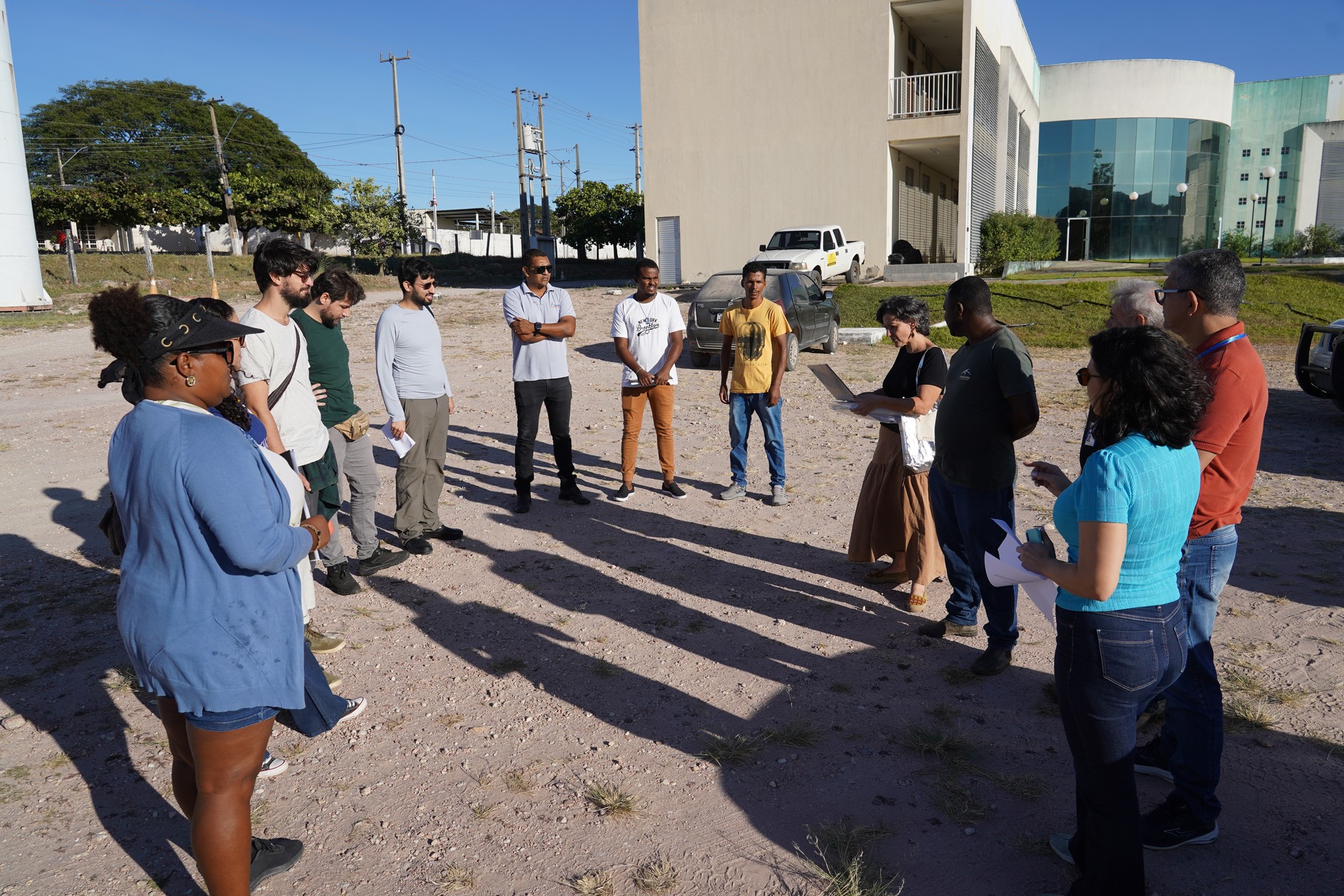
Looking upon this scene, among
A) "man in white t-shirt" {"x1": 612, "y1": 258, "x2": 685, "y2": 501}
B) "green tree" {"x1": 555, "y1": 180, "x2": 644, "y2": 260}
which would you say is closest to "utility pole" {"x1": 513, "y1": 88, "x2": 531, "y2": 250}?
"green tree" {"x1": 555, "y1": 180, "x2": 644, "y2": 260}

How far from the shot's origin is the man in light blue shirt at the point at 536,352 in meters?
6.63

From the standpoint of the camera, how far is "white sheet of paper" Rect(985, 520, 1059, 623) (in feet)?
8.44

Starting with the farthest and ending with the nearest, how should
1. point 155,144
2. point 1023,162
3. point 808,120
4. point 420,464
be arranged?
point 155,144, point 1023,162, point 808,120, point 420,464

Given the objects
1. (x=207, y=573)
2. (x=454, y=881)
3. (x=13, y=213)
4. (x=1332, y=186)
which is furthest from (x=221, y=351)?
(x=1332, y=186)

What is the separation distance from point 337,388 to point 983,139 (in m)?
26.4

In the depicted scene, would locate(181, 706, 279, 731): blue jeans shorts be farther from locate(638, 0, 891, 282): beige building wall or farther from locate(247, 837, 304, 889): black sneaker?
locate(638, 0, 891, 282): beige building wall

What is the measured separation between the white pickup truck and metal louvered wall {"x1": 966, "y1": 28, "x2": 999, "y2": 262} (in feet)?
16.0

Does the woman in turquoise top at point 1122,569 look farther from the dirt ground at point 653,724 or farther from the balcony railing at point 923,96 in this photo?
the balcony railing at point 923,96

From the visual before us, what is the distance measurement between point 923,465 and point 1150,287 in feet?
5.10

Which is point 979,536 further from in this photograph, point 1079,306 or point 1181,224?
point 1181,224

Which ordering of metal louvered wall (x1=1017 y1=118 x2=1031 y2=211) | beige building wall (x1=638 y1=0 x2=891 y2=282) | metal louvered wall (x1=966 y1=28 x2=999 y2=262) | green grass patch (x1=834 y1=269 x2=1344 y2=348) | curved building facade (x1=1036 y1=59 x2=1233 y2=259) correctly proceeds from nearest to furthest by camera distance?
green grass patch (x1=834 y1=269 x2=1344 y2=348) < beige building wall (x1=638 y1=0 x2=891 y2=282) < metal louvered wall (x1=966 y1=28 x2=999 y2=262) < metal louvered wall (x1=1017 y1=118 x2=1031 y2=211) < curved building facade (x1=1036 y1=59 x2=1233 y2=259)

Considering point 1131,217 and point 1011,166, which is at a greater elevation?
point 1011,166

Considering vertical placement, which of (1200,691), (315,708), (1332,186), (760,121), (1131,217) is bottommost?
(315,708)

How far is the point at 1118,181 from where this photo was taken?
43031 mm
